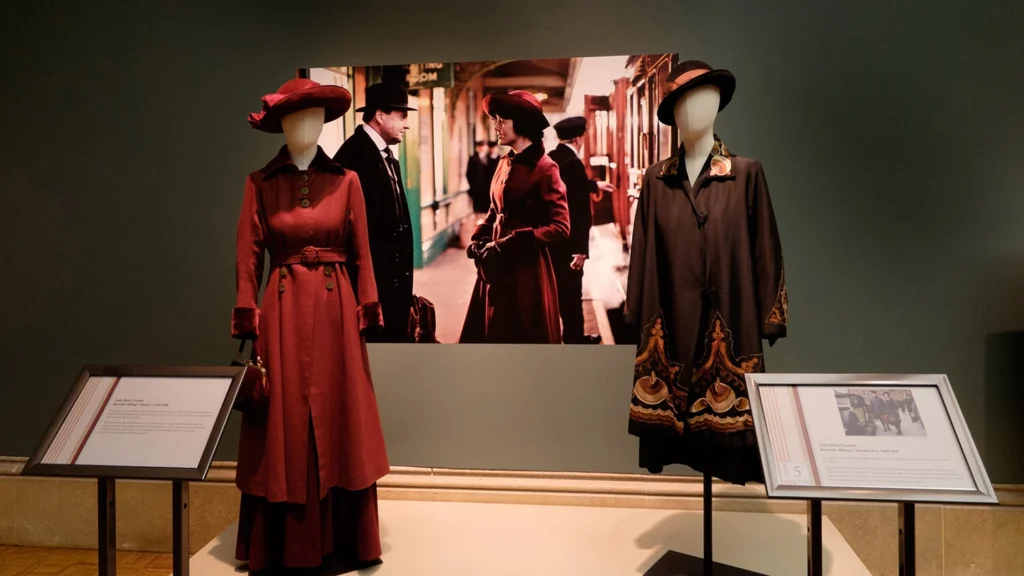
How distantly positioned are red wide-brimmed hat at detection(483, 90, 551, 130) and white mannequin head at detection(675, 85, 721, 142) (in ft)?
2.76

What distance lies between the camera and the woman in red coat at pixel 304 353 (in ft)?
6.46

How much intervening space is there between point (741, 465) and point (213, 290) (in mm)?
2320

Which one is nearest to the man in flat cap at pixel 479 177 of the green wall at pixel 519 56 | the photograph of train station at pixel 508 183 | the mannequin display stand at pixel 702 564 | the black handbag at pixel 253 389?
the photograph of train station at pixel 508 183

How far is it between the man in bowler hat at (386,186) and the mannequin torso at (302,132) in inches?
25.2

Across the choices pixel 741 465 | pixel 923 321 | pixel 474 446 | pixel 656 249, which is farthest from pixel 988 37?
pixel 474 446

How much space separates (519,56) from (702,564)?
6.91 ft

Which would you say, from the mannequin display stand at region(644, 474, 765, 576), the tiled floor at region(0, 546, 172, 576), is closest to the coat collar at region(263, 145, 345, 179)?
the mannequin display stand at region(644, 474, 765, 576)

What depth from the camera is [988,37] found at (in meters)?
2.46

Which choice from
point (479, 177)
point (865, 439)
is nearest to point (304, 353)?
point (479, 177)

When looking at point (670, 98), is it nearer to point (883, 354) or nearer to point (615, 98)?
point (615, 98)

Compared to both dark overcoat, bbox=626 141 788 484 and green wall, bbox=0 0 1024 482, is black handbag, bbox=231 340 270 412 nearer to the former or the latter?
green wall, bbox=0 0 1024 482

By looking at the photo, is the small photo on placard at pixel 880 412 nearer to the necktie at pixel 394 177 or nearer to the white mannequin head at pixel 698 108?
the white mannequin head at pixel 698 108

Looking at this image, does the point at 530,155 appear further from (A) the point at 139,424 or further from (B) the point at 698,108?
(A) the point at 139,424

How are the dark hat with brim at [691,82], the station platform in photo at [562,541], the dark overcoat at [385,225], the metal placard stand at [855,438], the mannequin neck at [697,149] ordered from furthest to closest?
the dark overcoat at [385,225] → the station platform in photo at [562,541] → the mannequin neck at [697,149] → the dark hat with brim at [691,82] → the metal placard stand at [855,438]
